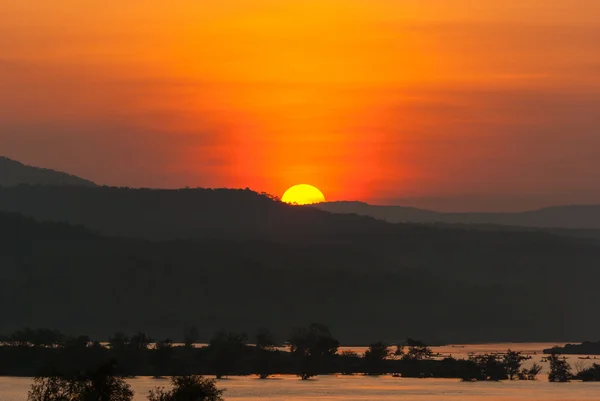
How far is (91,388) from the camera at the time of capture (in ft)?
390

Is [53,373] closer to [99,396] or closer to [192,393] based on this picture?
[99,396]

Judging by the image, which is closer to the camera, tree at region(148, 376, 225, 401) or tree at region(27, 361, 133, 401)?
tree at region(27, 361, 133, 401)

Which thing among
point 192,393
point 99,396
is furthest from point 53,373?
point 192,393

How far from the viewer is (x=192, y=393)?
122875 millimetres

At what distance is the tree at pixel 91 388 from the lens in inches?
4646

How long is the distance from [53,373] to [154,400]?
10.0m

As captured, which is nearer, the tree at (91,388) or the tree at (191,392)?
the tree at (91,388)

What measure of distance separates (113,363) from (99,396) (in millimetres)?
3594

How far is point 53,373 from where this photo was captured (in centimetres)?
11988

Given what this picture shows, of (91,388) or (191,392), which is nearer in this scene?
(91,388)

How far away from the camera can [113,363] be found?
12081 cm

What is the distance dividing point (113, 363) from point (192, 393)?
775 cm

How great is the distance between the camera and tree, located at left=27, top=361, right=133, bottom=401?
387 feet
